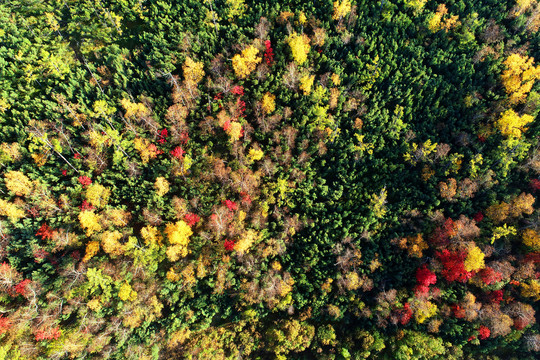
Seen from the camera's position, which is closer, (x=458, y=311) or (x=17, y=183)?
(x=17, y=183)

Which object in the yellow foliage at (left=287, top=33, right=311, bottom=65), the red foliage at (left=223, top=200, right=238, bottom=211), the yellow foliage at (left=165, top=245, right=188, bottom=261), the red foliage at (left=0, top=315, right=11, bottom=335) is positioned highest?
the yellow foliage at (left=287, top=33, right=311, bottom=65)

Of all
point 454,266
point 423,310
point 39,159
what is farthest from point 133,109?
point 454,266

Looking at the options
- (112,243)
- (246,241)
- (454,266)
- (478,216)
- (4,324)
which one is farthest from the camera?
(478,216)

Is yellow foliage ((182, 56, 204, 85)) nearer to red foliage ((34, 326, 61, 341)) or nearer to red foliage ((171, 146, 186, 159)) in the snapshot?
red foliage ((171, 146, 186, 159))

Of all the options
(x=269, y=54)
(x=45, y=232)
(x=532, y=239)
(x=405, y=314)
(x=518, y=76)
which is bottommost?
(x=45, y=232)

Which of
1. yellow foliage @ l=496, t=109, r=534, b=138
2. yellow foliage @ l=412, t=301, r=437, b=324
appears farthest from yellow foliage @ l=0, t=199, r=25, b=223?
yellow foliage @ l=496, t=109, r=534, b=138

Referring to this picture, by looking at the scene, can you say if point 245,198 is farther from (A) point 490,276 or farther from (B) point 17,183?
(A) point 490,276

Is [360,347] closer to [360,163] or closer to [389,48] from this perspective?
[360,163]
